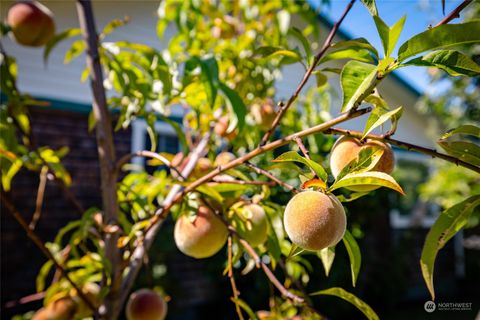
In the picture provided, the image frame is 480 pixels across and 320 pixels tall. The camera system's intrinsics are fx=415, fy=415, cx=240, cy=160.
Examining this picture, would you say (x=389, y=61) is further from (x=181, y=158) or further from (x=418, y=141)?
(x=418, y=141)

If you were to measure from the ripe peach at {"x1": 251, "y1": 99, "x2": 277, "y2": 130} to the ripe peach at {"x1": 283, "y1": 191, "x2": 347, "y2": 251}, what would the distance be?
2.68 feet

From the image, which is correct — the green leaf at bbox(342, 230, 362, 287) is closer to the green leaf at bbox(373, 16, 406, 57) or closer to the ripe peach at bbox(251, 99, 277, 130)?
the green leaf at bbox(373, 16, 406, 57)

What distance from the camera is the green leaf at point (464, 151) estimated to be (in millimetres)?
434

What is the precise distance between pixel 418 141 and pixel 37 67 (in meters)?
5.81

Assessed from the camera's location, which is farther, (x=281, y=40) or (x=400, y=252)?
(x=400, y=252)

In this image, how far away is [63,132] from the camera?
3199mm

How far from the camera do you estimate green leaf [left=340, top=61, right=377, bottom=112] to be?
428 mm

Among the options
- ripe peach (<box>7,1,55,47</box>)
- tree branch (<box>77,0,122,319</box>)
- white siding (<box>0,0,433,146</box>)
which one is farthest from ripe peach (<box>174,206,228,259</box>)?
white siding (<box>0,0,433,146</box>)

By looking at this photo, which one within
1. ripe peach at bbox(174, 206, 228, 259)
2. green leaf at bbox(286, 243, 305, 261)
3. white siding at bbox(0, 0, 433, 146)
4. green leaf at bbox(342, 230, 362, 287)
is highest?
green leaf at bbox(342, 230, 362, 287)

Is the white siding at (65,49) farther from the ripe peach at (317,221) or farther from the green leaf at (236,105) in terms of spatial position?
the ripe peach at (317,221)

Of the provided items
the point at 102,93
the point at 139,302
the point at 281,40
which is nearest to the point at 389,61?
the point at 102,93

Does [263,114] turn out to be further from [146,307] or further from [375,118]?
[375,118]

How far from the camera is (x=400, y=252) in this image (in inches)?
209

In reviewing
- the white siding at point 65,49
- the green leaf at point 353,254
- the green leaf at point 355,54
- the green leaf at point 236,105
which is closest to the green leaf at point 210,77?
the green leaf at point 236,105
